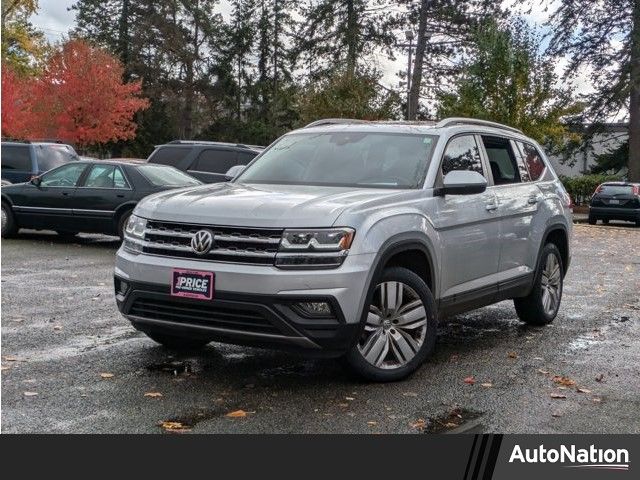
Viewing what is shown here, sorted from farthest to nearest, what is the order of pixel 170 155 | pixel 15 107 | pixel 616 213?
pixel 15 107
pixel 616 213
pixel 170 155

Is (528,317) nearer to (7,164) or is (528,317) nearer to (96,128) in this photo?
(7,164)

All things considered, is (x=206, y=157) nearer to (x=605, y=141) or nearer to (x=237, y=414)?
(x=237, y=414)

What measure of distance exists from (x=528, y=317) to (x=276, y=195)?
3.52 meters

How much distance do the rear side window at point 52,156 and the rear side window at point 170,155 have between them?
235 cm

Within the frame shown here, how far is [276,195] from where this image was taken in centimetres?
589

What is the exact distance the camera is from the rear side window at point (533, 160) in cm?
834

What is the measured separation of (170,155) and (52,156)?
10.5ft

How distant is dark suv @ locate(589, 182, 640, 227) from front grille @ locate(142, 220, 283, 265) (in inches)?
997

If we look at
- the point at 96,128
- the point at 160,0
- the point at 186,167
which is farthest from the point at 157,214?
the point at 160,0

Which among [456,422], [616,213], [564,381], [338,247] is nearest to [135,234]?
[338,247]

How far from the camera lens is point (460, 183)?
643cm

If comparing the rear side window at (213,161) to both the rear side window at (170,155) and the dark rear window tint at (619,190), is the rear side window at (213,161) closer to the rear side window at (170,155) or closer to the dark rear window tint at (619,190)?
the rear side window at (170,155)

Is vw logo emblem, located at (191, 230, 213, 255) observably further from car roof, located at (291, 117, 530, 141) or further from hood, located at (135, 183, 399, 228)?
car roof, located at (291, 117, 530, 141)

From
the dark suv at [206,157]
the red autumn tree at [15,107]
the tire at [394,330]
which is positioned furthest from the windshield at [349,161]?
the red autumn tree at [15,107]
